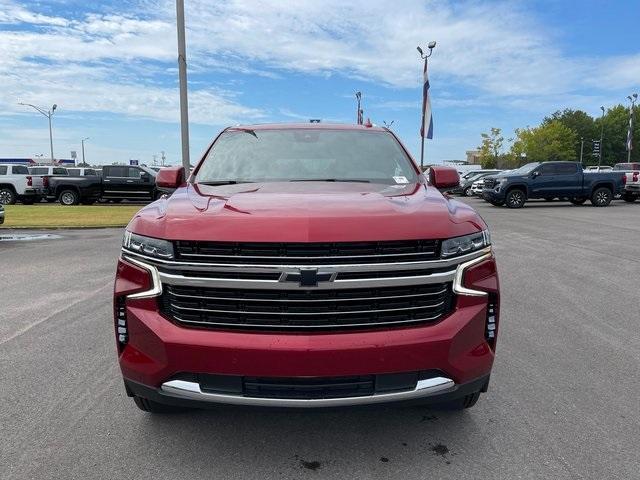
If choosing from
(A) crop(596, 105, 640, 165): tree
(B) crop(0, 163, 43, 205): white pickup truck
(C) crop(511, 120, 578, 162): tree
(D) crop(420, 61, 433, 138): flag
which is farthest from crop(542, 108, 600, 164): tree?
(B) crop(0, 163, 43, 205): white pickup truck

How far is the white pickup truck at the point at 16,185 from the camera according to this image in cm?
2383

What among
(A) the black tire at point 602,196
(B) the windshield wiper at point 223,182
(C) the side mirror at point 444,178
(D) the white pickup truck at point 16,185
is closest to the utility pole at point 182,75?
(B) the windshield wiper at point 223,182

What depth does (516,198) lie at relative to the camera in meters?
23.0

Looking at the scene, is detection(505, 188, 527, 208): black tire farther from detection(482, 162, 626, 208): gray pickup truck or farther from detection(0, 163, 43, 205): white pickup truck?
detection(0, 163, 43, 205): white pickup truck

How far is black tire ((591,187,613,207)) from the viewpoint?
23516 mm

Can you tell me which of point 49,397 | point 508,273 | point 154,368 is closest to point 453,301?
point 154,368

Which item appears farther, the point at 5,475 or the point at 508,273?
the point at 508,273

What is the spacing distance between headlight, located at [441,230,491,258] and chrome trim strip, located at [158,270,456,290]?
0.13 m

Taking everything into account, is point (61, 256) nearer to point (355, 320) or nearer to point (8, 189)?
point (355, 320)

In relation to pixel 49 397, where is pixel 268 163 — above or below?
above

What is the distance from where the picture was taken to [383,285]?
252cm

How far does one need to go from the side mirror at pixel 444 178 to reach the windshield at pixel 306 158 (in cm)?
17

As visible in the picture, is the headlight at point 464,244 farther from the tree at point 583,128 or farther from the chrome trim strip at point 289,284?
the tree at point 583,128

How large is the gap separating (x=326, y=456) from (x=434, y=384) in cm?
77
